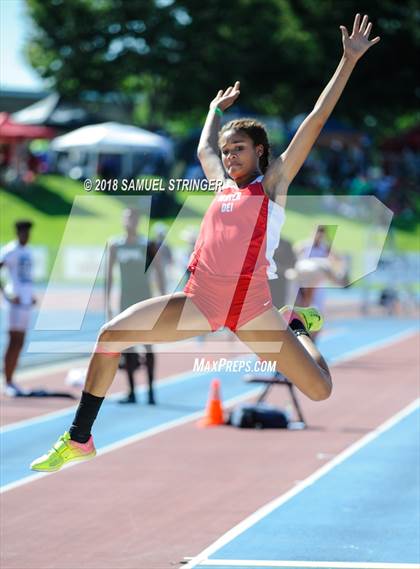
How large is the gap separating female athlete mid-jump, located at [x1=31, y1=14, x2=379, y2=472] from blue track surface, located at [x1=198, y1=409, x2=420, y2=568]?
2756 millimetres

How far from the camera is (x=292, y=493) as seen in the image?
1094 cm

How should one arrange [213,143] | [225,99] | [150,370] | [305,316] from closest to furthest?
[213,143]
[225,99]
[305,316]
[150,370]

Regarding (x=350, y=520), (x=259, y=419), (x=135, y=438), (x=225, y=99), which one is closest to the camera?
(x=225, y=99)

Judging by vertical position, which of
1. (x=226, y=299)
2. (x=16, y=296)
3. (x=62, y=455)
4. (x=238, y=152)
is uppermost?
(x=238, y=152)

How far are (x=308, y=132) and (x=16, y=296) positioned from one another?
10.0 m

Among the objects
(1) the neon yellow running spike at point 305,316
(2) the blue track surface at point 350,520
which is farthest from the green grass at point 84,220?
(1) the neon yellow running spike at point 305,316

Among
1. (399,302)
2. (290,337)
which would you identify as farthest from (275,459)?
(399,302)

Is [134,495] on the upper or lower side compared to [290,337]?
lower

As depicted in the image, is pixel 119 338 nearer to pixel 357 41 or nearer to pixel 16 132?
→ pixel 357 41

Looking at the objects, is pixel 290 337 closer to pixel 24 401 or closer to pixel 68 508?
pixel 68 508

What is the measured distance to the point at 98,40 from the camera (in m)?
50.1

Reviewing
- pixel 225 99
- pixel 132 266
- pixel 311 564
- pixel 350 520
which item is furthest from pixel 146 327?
pixel 132 266

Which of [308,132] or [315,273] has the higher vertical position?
[308,132]

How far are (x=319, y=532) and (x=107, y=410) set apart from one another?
232 inches
